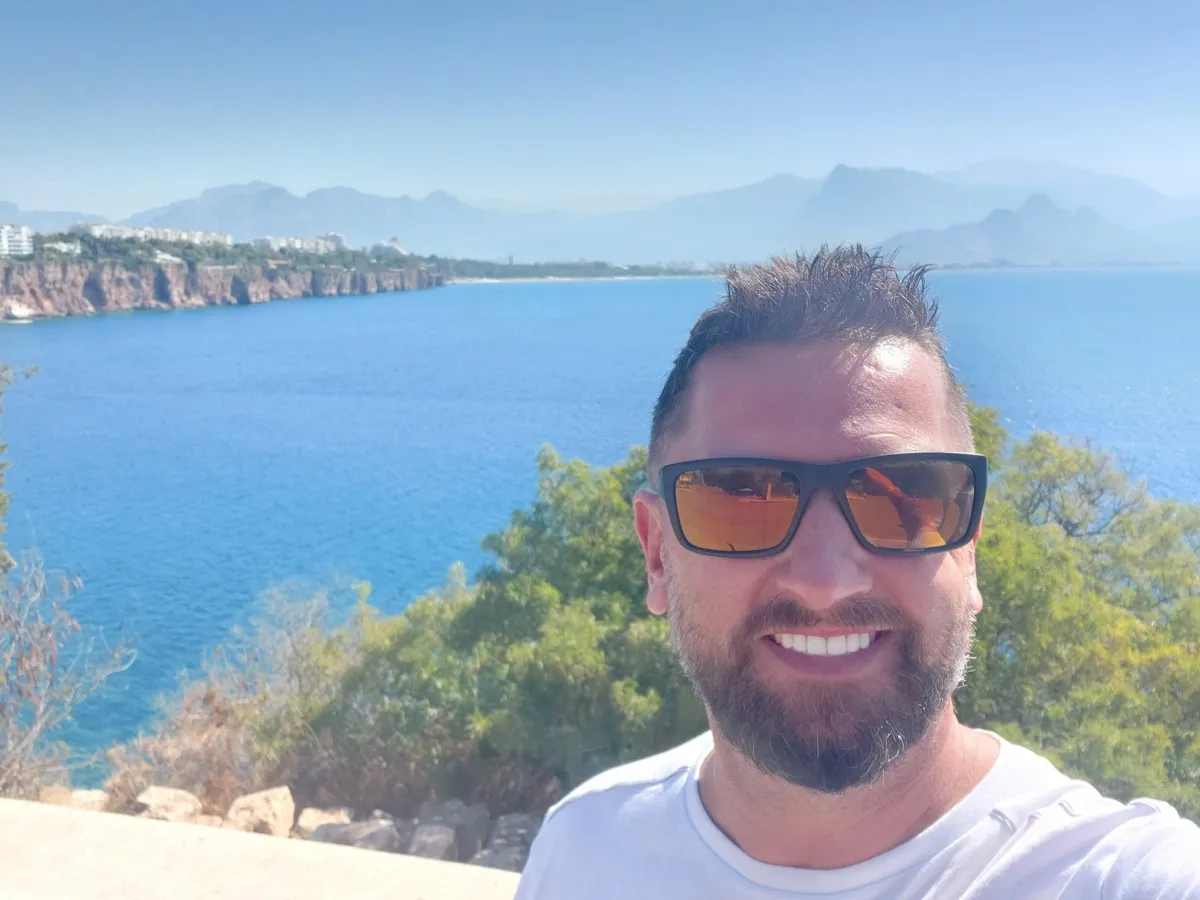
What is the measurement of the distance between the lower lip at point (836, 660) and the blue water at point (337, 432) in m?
0.61

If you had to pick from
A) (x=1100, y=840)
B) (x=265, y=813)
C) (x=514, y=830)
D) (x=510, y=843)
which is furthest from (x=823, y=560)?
(x=265, y=813)

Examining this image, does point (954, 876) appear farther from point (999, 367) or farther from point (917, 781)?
point (999, 367)

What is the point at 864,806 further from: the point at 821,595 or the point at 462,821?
the point at 462,821

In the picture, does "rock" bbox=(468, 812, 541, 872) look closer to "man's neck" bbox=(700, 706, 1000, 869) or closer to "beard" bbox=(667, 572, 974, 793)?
"man's neck" bbox=(700, 706, 1000, 869)

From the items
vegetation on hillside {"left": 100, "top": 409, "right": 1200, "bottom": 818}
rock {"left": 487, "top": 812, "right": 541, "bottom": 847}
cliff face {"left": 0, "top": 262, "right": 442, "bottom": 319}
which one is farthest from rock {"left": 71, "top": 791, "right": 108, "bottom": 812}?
cliff face {"left": 0, "top": 262, "right": 442, "bottom": 319}

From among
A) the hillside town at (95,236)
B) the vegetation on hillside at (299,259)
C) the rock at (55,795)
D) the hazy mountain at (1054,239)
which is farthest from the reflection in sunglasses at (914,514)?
the hazy mountain at (1054,239)

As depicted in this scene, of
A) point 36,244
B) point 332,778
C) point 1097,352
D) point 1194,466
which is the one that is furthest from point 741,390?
point 36,244

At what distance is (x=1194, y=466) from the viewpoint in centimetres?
1975

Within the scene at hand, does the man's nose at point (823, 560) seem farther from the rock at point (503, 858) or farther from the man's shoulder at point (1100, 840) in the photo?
the rock at point (503, 858)

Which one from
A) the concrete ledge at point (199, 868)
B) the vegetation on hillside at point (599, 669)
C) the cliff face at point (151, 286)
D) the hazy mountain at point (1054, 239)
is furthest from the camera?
the hazy mountain at point (1054, 239)

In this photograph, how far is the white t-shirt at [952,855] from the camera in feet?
3.32

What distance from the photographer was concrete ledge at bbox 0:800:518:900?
338 centimetres

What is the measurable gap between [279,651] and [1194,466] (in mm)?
20326

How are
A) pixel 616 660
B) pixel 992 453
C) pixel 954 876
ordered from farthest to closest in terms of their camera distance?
pixel 992 453, pixel 616 660, pixel 954 876
